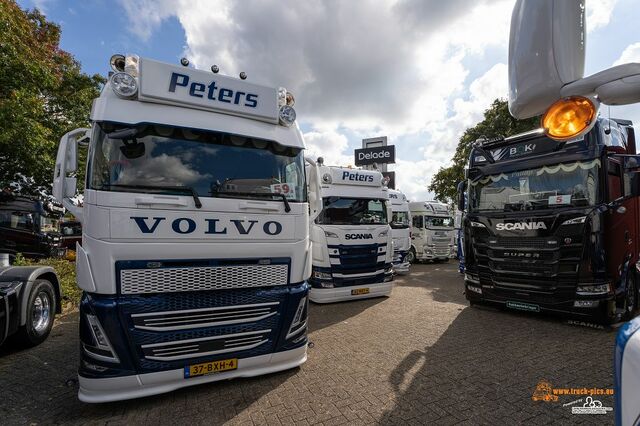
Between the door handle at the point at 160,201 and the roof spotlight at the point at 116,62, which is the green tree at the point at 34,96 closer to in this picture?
the roof spotlight at the point at 116,62

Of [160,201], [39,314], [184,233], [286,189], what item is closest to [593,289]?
[286,189]

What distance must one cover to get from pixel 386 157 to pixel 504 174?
1851cm

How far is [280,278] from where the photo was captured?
3736 millimetres

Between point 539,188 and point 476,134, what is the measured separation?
16994 mm

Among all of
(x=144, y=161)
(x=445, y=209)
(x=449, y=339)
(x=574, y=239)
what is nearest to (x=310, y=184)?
(x=144, y=161)

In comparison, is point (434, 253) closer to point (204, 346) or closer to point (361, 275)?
point (361, 275)

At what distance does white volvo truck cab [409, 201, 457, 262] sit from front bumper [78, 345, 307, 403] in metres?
13.7

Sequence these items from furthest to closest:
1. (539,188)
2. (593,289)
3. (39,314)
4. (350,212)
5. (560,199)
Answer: (350,212) → (539,188) → (560,199) → (39,314) → (593,289)

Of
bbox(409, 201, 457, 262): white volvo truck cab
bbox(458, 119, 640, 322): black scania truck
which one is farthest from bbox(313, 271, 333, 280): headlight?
bbox(409, 201, 457, 262): white volvo truck cab

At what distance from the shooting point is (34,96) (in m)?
10.0

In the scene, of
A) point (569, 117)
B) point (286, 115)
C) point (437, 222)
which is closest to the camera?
point (569, 117)

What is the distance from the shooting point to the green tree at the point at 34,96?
30.7 feet

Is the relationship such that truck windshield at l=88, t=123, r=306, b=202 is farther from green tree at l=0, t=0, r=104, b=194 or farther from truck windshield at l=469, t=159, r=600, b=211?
green tree at l=0, t=0, r=104, b=194

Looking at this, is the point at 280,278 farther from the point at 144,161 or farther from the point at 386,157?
the point at 386,157
